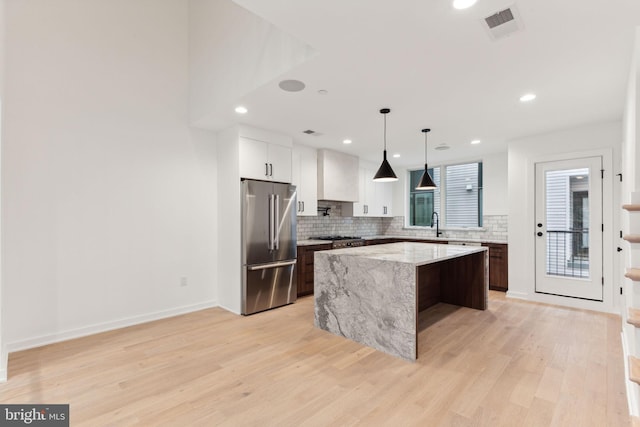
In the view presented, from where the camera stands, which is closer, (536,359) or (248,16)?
(536,359)

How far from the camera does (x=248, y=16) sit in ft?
10.4

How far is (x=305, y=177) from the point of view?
17.1ft

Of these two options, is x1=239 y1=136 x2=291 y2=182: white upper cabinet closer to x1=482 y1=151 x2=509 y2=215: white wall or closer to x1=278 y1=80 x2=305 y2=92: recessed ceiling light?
x1=278 y1=80 x2=305 y2=92: recessed ceiling light

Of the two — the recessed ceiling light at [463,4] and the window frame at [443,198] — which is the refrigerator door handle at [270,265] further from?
the window frame at [443,198]

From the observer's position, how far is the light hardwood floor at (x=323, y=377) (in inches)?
77.7

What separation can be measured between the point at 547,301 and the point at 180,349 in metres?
4.87

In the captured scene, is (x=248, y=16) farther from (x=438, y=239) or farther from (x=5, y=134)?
(x=438, y=239)

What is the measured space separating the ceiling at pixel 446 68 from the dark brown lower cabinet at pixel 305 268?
5.99 ft

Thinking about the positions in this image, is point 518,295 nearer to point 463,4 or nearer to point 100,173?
point 463,4

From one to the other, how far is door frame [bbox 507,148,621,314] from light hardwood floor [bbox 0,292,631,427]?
531 mm

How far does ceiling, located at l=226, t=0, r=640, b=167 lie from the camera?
191cm

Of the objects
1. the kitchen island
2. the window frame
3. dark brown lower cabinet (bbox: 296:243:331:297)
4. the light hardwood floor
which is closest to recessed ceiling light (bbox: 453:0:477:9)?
the kitchen island

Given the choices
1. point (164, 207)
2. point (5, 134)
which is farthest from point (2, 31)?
point (164, 207)

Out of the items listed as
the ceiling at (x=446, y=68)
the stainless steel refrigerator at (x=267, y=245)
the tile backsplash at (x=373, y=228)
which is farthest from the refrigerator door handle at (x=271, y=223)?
the tile backsplash at (x=373, y=228)
